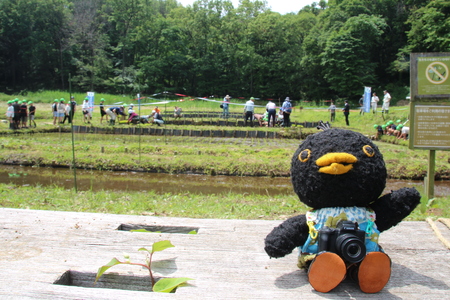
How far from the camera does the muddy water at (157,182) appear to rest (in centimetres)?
835

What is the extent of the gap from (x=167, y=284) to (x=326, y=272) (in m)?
0.94

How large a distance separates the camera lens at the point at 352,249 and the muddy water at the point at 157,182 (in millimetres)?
5885

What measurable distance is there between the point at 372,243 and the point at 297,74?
50237 mm

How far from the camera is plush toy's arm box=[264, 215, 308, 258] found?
→ 2344 millimetres

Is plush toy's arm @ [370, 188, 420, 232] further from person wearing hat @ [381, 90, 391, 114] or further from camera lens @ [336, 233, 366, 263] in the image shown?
person wearing hat @ [381, 90, 391, 114]

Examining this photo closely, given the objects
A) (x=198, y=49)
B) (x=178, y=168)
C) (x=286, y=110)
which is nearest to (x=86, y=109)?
(x=286, y=110)

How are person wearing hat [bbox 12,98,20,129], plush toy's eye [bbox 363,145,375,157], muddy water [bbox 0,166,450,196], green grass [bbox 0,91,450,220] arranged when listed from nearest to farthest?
plush toy's eye [bbox 363,145,375,157] < green grass [bbox 0,91,450,220] < muddy water [bbox 0,166,450,196] < person wearing hat [bbox 12,98,20,129]

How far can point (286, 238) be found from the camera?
2367 mm

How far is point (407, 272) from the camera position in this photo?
2.53m

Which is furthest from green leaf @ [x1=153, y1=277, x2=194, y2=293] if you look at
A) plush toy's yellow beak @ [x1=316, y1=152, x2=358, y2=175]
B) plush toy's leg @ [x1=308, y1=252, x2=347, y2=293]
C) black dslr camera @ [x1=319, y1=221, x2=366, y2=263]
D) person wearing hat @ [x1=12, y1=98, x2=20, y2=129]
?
person wearing hat @ [x1=12, y1=98, x2=20, y2=129]

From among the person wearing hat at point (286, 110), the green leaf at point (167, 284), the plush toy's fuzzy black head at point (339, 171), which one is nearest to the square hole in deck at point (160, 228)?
the green leaf at point (167, 284)

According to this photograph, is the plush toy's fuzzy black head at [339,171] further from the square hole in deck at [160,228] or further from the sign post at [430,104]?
the sign post at [430,104]

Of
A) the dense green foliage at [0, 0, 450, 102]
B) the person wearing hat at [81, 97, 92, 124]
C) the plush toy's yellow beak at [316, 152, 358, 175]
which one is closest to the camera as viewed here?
the plush toy's yellow beak at [316, 152, 358, 175]

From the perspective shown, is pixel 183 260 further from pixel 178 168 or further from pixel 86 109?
pixel 86 109
